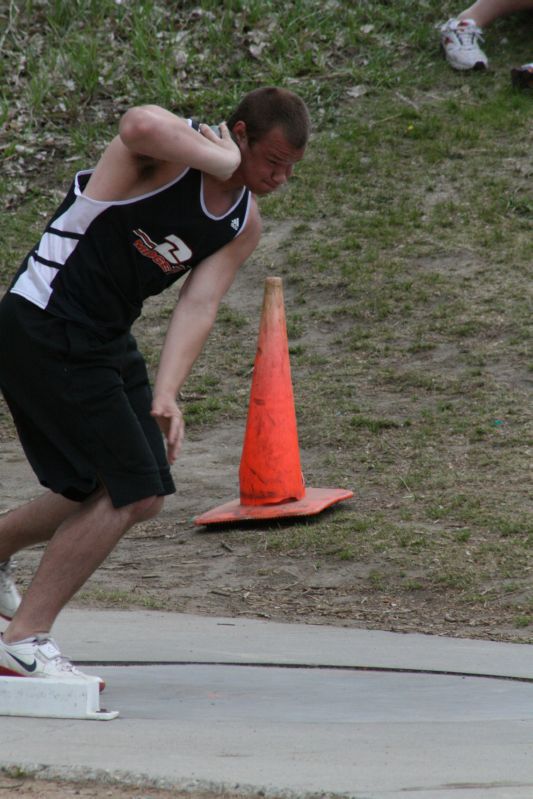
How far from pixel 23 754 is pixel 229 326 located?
6814mm

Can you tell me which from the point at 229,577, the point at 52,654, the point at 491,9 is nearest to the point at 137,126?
the point at 52,654

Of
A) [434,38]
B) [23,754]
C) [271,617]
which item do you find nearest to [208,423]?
[271,617]

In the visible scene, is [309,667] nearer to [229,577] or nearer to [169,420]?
[169,420]

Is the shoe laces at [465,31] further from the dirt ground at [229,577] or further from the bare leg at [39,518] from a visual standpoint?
the bare leg at [39,518]

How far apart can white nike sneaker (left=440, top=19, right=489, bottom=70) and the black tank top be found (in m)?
9.33

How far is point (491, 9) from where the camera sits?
1246cm

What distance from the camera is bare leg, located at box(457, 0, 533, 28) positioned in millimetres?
12453

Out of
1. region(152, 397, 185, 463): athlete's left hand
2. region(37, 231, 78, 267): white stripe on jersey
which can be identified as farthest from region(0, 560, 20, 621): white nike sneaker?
region(37, 231, 78, 267): white stripe on jersey

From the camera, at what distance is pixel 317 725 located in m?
3.38

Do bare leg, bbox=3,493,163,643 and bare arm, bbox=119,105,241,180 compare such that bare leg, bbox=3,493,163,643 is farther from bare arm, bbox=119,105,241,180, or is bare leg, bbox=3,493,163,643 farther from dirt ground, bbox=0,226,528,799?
dirt ground, bbox=0,226,528,799

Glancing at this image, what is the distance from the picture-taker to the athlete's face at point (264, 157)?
147 inches

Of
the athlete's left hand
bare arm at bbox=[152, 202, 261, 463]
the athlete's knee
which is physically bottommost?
the athlete's knee

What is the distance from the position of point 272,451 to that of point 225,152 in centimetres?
340

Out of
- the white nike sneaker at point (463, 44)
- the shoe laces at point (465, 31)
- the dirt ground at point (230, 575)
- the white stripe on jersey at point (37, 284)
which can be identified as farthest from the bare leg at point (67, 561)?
the shoe laces at point (465, 31)
